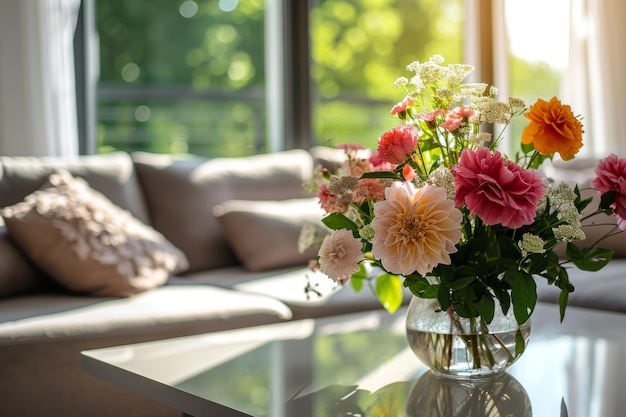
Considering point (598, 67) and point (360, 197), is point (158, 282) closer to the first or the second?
point (360, 197)

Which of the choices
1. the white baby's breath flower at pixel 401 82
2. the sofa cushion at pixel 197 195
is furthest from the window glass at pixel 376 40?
A: the white baby's breath flower at pixel 401 82

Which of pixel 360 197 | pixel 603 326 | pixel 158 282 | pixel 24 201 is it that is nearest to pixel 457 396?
pixel 360 197

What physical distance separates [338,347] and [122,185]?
1.58 metres

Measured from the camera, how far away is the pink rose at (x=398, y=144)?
1193 mm

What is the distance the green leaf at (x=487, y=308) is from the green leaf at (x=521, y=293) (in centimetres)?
3

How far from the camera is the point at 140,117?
15.2 feet

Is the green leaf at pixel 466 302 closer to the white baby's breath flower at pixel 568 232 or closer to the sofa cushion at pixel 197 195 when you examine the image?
the white baby's breath flower at pixel 568 232

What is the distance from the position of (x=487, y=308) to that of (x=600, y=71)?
112 inches

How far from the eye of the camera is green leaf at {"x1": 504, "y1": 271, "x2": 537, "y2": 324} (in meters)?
1.18

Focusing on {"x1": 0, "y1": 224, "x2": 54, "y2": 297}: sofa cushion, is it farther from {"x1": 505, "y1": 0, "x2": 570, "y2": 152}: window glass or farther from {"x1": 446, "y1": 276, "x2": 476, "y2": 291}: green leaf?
{"x1": 505, "y1": 0, "x2": 570, "y2": 152}: window glass

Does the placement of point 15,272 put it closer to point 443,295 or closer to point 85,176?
point 85,176

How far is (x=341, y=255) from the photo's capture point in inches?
48.4

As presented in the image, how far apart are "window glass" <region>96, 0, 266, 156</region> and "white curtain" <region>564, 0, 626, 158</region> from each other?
6.06 feet

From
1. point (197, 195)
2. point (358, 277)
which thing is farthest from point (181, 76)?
point (358, 277)
